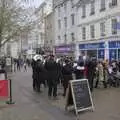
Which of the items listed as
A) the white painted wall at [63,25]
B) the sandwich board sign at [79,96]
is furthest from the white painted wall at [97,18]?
the sandwich board sign at [79,96]

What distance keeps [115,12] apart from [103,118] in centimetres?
2400

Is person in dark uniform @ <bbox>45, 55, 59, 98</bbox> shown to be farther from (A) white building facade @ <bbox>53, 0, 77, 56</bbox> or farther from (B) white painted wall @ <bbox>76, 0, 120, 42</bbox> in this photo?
(A) white building facade @ <bbox>53, 0, 77, 56</bbox>

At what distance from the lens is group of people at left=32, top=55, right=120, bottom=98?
46.0ft

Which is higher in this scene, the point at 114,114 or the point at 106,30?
the point at 106,30

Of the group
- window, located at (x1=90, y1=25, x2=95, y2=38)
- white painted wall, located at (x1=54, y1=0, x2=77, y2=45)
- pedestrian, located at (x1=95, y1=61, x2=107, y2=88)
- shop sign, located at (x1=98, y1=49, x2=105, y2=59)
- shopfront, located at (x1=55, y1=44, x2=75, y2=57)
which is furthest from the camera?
shopfront, located at (x1=55, y1=44, x2=75, y2=57)

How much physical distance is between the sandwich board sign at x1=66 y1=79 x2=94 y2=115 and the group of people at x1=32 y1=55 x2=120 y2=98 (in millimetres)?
→ 2945

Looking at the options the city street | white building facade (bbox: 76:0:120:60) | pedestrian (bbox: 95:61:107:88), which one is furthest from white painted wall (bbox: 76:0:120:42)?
the city street

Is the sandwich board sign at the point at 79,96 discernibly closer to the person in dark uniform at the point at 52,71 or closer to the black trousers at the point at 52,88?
the person in dark uniform at the point at 52,71

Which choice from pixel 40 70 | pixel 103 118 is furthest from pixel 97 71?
pixel 103 118

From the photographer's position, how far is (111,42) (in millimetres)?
34219

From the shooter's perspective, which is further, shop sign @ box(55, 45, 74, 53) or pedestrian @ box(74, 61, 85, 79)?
shop sign @ box(55, 45, 74, 53)

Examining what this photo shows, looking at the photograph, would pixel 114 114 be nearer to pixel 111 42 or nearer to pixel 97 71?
pixel 97 71

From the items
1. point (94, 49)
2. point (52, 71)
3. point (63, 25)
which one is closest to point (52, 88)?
point (52, 71)

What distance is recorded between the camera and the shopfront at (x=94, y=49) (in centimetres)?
3662
